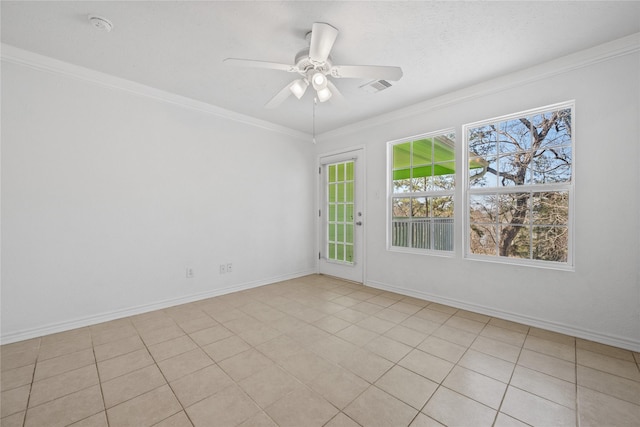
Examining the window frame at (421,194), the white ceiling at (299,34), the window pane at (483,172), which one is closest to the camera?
the white ceiling at (299,34)

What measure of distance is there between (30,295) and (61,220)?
0.72 m

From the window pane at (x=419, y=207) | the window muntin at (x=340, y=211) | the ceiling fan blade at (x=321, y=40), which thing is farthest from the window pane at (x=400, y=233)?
the ceiling fan blade at (x=321, y=40)

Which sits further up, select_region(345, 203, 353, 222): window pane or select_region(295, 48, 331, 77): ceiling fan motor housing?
select_region(295, 48, 331, 77): ceiling fan motor housing

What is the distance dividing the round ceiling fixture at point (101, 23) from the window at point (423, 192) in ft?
10.8

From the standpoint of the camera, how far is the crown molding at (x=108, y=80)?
2350 mm

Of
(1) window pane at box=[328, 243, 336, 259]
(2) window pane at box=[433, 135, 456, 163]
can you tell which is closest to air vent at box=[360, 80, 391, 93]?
(2) window pane at box=[433, 135, 456, 163]

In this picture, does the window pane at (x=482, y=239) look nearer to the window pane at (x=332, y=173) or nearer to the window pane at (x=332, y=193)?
the window pane at (x=332, y=193)

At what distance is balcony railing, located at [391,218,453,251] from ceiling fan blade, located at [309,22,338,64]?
2.46 m

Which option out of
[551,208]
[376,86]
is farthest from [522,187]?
[376,86]

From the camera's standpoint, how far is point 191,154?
343cm

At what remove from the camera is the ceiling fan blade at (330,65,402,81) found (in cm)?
194

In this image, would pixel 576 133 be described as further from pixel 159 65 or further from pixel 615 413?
pixel 159 65

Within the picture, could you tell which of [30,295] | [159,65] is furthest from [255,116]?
[30,295]

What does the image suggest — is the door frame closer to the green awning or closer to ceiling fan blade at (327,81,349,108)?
the green awning
